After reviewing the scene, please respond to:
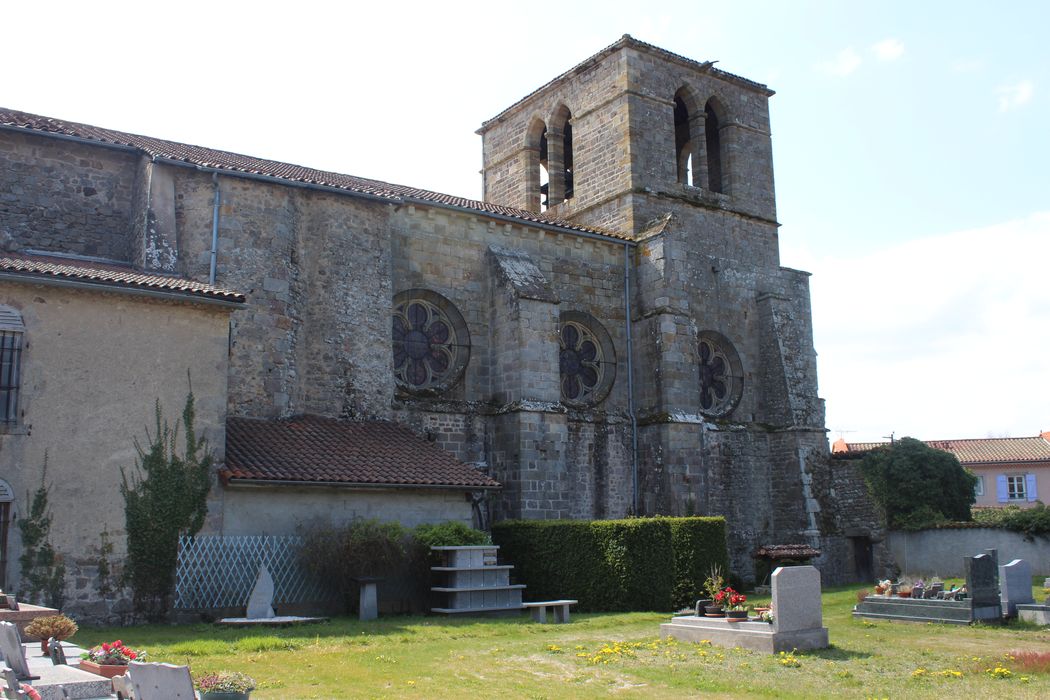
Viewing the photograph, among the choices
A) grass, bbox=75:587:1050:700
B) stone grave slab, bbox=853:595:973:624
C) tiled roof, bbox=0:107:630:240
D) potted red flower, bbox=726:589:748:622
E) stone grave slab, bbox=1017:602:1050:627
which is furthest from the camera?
tiled roof, bbox=0:107:630:240

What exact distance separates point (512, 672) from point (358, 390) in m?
8.90

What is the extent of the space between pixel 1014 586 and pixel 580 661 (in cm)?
792

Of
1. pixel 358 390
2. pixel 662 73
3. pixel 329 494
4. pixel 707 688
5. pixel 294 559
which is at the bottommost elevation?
pixel 707 688

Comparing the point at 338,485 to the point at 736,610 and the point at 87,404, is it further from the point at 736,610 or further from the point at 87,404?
the point at 736,610

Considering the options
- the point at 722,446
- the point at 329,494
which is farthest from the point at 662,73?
the point at 329,494

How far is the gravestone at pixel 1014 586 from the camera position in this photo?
1443 cm

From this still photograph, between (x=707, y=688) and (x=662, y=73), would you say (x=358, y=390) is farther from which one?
(x=662, y=73)

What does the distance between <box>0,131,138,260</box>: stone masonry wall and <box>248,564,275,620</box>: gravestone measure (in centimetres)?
704

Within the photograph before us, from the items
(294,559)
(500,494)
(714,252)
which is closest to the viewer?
(294,559)

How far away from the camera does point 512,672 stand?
9859 millimetres

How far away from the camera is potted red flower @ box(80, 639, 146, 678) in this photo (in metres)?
7.23

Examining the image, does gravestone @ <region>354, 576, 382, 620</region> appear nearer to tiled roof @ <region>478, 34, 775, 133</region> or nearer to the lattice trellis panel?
the lattice trellis panel

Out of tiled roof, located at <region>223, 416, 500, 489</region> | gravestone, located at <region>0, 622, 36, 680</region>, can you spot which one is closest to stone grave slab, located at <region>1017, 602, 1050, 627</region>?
tiled roof, located at <region>223, 416, 500, 489</region>

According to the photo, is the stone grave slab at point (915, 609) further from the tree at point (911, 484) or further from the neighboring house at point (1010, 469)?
the neighboring house at point (1010, 469)
